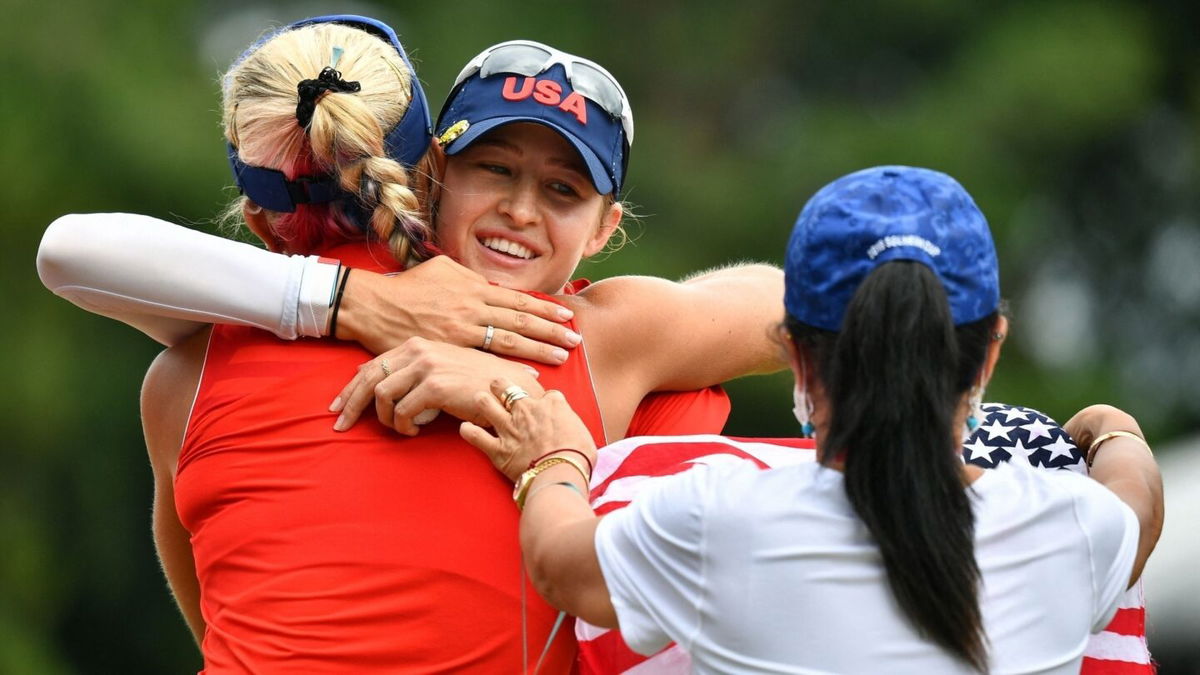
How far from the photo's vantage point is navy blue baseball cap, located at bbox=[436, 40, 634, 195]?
2.80 meters

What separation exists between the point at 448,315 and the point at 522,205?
0.26 m

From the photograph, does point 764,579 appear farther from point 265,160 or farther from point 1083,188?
point 1083,188

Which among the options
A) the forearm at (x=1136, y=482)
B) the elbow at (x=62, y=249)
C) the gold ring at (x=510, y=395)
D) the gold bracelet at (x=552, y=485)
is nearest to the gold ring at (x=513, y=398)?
the gold ring at (x=510, y=395)

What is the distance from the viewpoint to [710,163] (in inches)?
416

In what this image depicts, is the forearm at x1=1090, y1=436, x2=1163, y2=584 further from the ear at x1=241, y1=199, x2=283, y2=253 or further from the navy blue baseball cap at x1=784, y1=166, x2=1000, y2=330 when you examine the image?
the ear at x1=241, y1=199, x2=283, y2=253

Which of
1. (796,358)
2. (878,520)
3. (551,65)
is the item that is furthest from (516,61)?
(878,520)

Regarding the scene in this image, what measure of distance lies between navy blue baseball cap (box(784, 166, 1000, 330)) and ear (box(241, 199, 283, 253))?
3.54 feet

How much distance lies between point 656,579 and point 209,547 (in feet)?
2.81

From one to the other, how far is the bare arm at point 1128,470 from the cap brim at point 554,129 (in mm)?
860

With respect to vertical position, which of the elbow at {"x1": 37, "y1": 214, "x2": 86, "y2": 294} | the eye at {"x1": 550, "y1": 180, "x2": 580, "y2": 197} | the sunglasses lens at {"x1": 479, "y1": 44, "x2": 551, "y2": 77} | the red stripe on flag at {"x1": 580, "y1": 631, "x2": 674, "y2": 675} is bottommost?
the red stripe on flag at {"x1": 580, "y1": 631, "x2": 674, "y2": 675}

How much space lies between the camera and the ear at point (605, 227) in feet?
10.1

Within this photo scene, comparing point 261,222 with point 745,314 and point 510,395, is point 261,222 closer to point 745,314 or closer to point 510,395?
point 510,395

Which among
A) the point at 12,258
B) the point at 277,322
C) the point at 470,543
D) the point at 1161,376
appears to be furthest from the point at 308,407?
the point at 1161,376

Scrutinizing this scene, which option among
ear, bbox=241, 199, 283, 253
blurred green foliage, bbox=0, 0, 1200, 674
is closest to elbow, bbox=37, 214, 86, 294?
ear, bbox=241, 199, 283, 253
